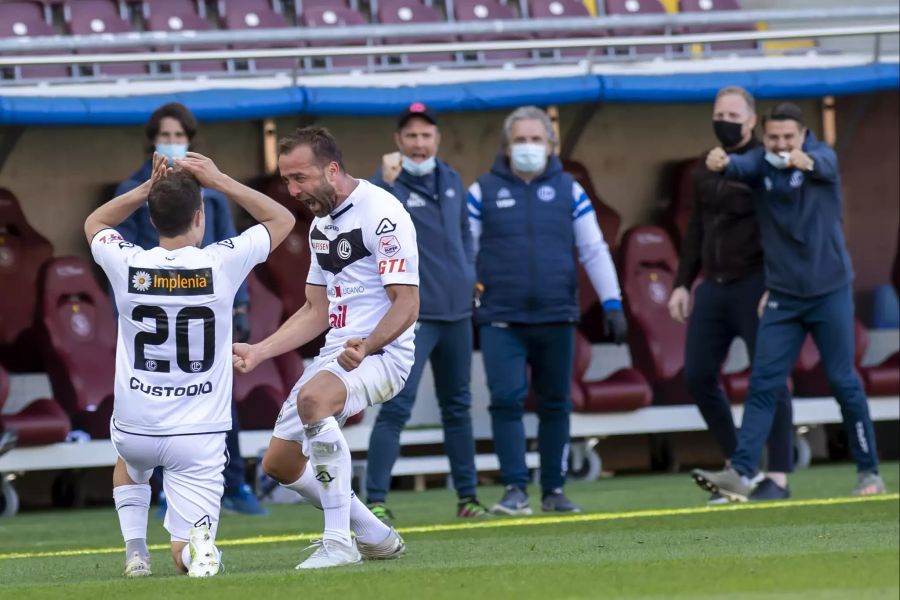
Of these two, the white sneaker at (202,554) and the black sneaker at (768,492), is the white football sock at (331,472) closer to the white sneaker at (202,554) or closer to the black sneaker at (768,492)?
the white sneaker at (202,554)

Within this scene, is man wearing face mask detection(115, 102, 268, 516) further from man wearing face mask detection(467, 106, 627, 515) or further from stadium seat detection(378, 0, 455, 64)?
stadium seat detection(378, 0, 455, 64)

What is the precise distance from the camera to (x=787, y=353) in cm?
880

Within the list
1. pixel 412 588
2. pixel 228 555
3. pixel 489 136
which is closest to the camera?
pixel 412 588

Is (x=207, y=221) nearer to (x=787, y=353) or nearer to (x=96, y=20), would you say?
(x=787, y=353)

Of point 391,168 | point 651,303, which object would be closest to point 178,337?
point 391,168

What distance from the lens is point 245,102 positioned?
10836 millimetres

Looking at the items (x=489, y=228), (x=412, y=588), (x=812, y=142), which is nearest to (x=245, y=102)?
(x=489, y=228)

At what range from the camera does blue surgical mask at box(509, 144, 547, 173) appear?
28.3ft

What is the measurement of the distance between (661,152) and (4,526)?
6.16 m

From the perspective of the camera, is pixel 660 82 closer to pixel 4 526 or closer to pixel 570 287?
pixel 570 287

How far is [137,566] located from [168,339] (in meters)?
0.76

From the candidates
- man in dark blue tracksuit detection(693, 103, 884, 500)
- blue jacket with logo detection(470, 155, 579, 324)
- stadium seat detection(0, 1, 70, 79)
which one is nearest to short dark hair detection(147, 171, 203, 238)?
blue jacket with logo detection(470, 155, 579, 324)

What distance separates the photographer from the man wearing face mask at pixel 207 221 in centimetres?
866

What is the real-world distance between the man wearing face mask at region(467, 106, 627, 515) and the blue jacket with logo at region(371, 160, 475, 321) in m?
0.25
